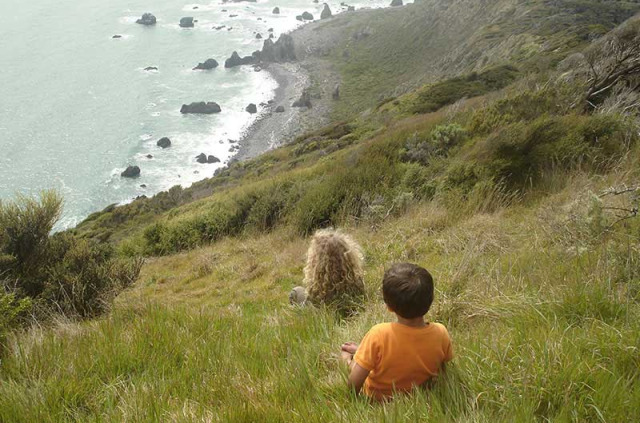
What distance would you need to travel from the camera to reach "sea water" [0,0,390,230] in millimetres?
50188

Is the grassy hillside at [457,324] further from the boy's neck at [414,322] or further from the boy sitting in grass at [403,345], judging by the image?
the boy's neck at [414,322]

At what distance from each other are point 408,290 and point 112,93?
73052 mm

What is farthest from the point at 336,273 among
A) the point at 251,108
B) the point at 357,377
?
the point at 251,108

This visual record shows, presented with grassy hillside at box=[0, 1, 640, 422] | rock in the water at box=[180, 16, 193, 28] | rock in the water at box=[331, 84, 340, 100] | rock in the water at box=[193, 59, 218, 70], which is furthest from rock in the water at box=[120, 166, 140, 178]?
rock in the water at box=[180, 16, 193, 28]

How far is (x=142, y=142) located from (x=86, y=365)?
56035 mm

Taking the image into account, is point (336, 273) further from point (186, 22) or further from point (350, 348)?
point (186, 22)

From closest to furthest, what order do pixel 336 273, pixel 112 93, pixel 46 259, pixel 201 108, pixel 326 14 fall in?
1. pixel 336 273
2. pixel 46 259
3. pixel 201 108
4. pixel 112 93
5. pixel 326 14

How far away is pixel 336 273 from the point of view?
5.78 metres

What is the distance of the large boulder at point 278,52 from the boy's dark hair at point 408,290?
82.4 metres

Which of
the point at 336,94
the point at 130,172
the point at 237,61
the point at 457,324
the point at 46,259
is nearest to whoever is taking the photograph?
the point at 457,324

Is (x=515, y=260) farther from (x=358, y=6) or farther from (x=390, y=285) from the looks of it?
(x=358, y=6)

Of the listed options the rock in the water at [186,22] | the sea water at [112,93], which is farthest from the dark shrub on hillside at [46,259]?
the rock in the water at [186,22]

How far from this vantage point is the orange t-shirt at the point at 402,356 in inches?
121

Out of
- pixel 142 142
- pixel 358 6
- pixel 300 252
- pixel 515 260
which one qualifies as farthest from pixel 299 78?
pixel 515 260
